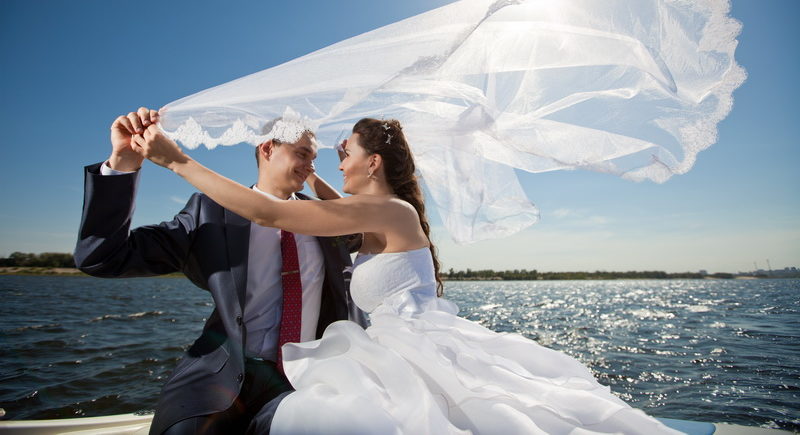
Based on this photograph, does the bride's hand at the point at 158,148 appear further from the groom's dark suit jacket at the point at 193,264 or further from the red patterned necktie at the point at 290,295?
the red patterned necktie at the point at 290,295

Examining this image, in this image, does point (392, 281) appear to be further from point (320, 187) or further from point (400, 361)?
point (320, 187)

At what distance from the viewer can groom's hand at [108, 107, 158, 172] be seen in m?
2.04

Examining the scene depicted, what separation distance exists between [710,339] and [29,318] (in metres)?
30.2

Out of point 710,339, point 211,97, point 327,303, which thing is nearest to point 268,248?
point 327,303

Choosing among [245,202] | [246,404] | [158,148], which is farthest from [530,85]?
[246,404]

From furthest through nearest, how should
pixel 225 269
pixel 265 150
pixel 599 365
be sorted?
pixel 599 365 → pixel 265 150 → pixel 225 269

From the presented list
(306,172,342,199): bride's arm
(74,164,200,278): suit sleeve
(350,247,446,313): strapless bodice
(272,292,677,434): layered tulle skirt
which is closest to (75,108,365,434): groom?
(74,164,200,278): suit sleeve

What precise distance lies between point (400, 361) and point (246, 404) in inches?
35.3

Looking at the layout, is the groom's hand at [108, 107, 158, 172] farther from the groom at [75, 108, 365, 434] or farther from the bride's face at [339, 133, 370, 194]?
the bride's face at [339, 133, 370, 194]

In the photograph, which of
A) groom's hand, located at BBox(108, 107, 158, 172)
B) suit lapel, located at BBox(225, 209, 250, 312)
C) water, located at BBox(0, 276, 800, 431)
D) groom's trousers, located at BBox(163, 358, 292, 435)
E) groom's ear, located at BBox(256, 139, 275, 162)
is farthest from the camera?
water, located at BBox(0, 276, 800, 431)

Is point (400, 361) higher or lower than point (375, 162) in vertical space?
lower

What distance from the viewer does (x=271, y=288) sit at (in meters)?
2.44

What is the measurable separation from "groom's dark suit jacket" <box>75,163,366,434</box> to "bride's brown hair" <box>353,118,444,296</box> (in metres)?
0.67

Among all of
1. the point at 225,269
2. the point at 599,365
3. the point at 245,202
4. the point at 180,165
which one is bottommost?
the point at 599,365
